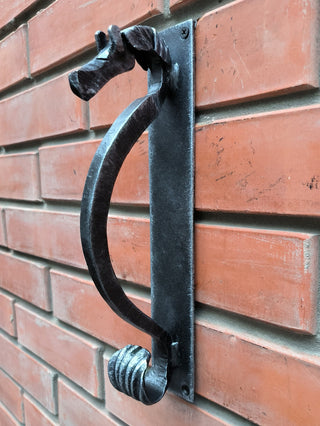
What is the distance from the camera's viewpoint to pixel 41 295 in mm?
717

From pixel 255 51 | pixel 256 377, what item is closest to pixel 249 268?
pixel 256 377

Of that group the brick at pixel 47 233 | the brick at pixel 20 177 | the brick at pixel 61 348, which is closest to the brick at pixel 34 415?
the brick at pixel 61 348

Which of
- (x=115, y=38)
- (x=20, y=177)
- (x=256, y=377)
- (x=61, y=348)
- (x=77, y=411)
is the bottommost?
(x=77, y=411)

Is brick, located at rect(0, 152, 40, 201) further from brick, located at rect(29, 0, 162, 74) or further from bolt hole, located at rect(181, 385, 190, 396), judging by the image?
bolt hole, located at rect(181, 385, 190, 396)

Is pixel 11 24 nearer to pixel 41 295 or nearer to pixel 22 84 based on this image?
pixel 22 84

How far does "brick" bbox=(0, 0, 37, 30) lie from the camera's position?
672 mm

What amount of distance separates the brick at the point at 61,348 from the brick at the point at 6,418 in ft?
0.73

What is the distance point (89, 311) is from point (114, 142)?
38 cm

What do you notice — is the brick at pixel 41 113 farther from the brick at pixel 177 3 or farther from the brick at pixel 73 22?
the brick at pixel 177 3

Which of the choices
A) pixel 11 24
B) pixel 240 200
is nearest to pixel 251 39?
pixel 240 200

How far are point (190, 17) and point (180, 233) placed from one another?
253mm

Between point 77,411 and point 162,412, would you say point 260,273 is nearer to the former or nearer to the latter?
point 162,412

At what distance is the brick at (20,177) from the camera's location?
702 millimetres

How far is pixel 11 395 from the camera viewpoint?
867 mm
